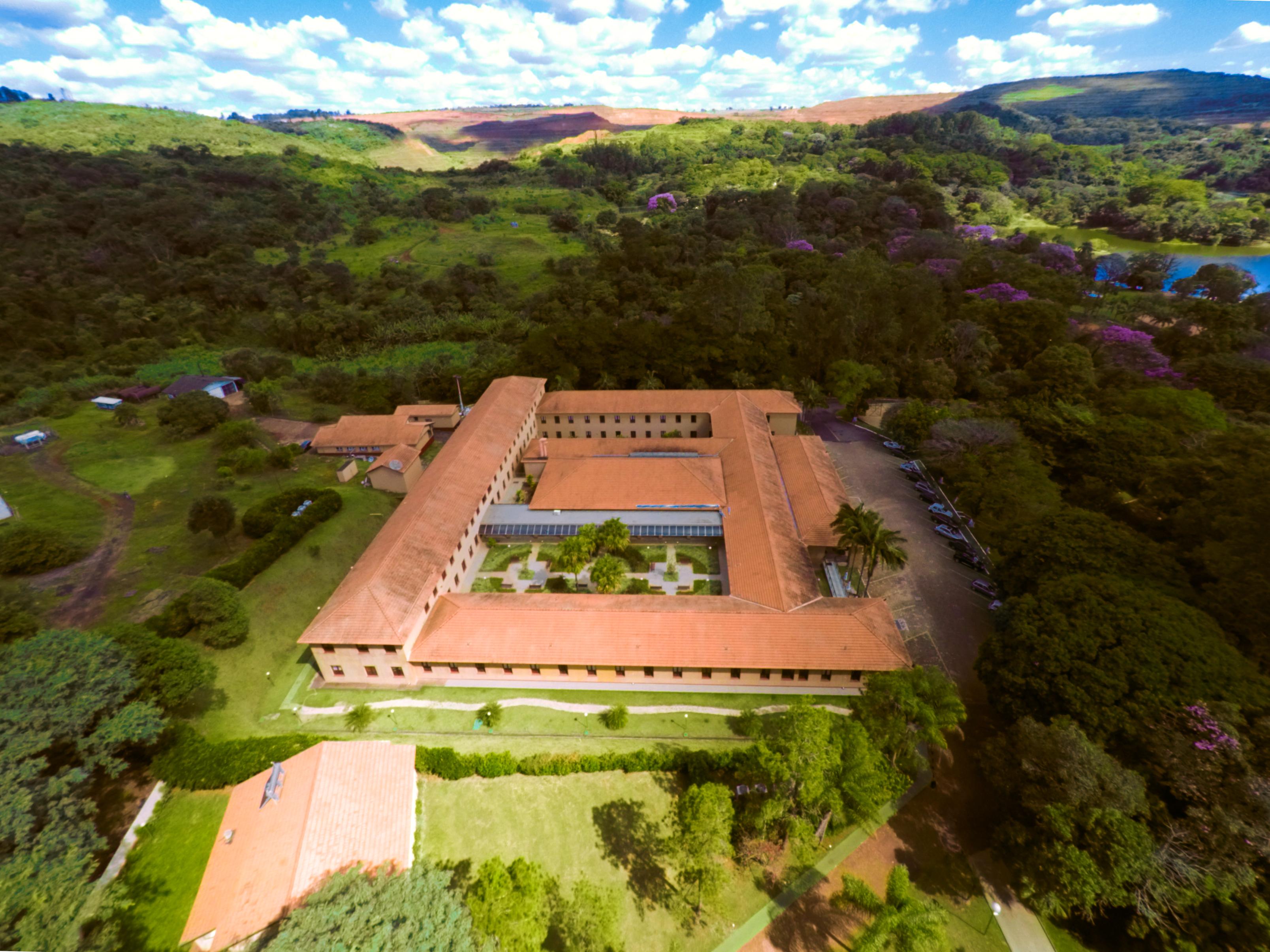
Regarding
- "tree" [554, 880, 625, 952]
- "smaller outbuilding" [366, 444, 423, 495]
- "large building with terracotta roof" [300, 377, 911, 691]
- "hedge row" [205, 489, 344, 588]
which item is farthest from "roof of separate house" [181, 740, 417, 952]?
"smaller outbuilding" [366, 444, 423, 495]

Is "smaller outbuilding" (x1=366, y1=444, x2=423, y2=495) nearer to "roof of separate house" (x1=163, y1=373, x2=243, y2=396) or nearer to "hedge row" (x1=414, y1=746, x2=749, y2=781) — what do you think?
"hedge row" (x1=414, y1=746, x2=749, y2=781)

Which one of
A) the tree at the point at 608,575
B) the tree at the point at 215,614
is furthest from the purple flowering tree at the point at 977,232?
the tree at the point at 215,614

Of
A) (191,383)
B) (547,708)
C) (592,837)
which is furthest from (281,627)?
(191,383)

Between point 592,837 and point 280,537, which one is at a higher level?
point 280,537

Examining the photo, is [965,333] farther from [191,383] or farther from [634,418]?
[191,383]

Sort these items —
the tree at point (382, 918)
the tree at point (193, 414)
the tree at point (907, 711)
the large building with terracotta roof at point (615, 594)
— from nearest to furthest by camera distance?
the tree at point (382, 918), the tree at point (907, 711), the large building with terracotta roof at point (615, 594), the tree at point (193, 414)

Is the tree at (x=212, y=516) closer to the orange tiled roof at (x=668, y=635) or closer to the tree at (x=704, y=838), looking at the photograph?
the orange tiled roof at (x=668, y=635)
